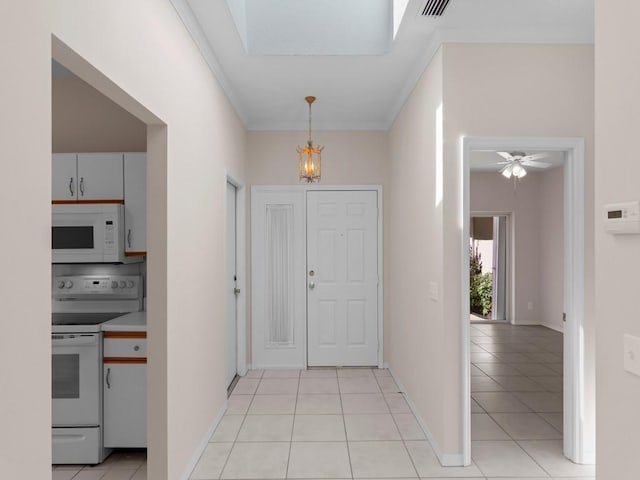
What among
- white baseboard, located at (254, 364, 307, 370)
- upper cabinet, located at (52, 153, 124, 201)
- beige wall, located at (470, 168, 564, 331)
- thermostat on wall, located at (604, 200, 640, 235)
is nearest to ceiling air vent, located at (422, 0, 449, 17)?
thermostat on wall, located at (604, 200, 640, 235)

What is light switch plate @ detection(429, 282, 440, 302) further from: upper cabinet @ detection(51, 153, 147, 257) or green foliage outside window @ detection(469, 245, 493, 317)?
green foliage outside window @ detection(469, 245, 493, 317)

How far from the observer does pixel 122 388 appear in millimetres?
2850

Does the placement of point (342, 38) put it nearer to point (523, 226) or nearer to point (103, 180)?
point (103, 180)

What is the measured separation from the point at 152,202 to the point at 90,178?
3.31ft

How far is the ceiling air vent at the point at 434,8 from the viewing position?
254cm

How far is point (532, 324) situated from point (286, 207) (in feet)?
17.6

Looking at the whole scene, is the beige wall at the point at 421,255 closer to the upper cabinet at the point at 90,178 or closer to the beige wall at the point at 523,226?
the upper cabinet at the point at 90,178

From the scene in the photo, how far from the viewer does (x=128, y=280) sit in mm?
3459

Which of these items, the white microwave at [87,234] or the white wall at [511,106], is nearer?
the white wall at [511,106]

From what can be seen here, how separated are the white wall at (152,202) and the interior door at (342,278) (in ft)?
4.03

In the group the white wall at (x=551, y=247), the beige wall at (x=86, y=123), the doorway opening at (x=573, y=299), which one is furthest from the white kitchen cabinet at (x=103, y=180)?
the white wall at (x=551, y=247)

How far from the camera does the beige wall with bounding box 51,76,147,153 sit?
11.1 feet

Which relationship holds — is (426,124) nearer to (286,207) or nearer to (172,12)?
(172,12)

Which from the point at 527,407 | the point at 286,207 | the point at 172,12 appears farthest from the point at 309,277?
the point at 172,12
